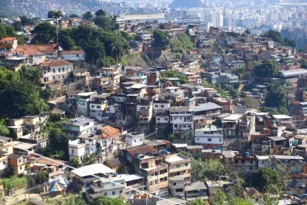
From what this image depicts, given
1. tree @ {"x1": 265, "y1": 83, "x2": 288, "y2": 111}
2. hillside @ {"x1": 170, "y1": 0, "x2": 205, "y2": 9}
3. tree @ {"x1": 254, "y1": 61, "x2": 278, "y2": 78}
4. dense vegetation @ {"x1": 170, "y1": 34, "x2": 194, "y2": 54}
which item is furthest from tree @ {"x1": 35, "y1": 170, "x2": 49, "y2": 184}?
hillside @ {"x1": 170, "y1": 0, "x2": 205, "y2": 9}

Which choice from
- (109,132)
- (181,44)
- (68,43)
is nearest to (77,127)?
(109,132)

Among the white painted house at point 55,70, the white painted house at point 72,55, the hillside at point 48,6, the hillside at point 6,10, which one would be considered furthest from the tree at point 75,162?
the hillside at point 48,6

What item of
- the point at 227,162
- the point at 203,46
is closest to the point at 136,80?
the point at 227,162

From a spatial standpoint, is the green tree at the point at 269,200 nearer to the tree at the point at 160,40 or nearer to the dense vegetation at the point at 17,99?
the dense vegetation at the point at 17,99

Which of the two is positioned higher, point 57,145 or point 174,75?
point 174,75

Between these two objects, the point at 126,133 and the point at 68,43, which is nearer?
the point at 126,133

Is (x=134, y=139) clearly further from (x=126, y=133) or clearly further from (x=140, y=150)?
(x=140, y=150)

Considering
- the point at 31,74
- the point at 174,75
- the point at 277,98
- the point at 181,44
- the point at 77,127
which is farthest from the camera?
the point at 181,44
